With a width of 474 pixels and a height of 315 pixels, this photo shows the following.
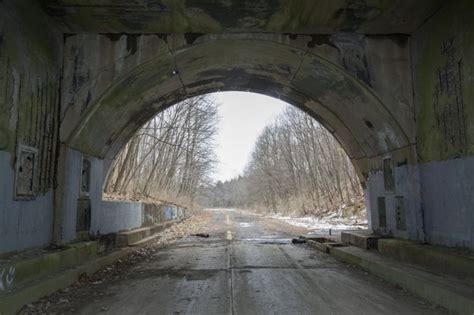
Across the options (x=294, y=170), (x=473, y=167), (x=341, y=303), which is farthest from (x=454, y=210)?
(x=294, y=170)

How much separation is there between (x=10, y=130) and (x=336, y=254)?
7.74 m

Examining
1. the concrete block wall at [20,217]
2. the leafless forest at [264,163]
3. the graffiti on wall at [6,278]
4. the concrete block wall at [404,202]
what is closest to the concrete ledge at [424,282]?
the concrete block wall at [404,202]

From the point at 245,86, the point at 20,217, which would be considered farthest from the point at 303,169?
the point at 20,217

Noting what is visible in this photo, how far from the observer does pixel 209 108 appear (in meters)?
29.1

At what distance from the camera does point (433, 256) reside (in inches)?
280

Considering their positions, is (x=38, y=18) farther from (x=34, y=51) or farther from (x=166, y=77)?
(x=166, y=77)

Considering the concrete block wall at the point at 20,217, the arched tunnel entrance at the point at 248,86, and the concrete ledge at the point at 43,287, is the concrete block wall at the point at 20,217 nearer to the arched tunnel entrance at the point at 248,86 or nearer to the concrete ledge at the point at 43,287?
the concrete ledge at the point at 43,287

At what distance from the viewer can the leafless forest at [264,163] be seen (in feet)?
83.0

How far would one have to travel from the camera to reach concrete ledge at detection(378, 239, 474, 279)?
631 centimetres

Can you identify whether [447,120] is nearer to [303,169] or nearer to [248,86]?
[248,86]

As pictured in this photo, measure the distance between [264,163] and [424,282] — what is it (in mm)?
53528

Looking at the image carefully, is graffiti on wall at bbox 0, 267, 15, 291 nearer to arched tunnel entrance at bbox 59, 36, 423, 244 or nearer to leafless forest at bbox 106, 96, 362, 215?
arched tunnel entrance at bbox 59, 36, 423, 244

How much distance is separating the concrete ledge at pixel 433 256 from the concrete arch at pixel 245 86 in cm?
223

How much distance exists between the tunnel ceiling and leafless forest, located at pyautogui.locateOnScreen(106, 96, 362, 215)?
11720 millimetres
